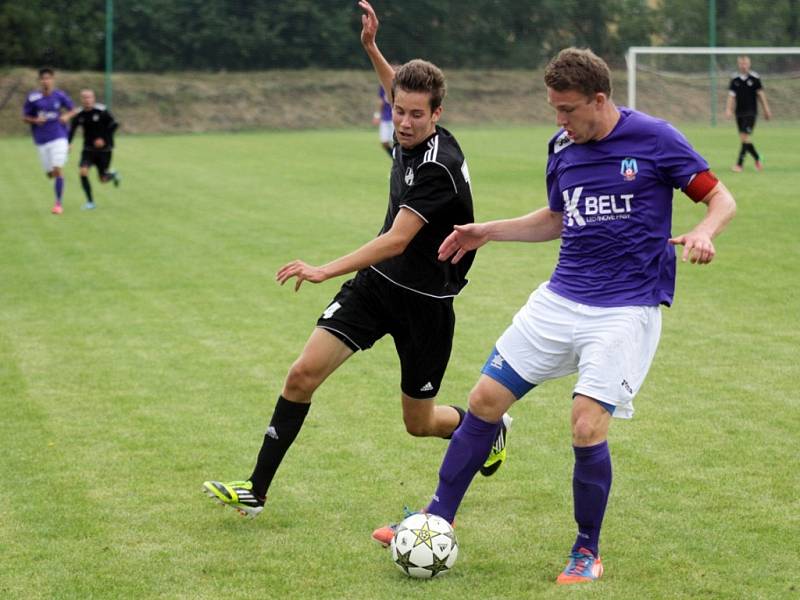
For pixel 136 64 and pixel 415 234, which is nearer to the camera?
pixel 415 234

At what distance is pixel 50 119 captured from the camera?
20375 millimetres

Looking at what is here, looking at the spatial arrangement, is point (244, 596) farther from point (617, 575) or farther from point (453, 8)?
point (453, 8)

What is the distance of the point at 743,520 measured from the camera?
556cm

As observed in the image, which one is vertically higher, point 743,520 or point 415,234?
point 415,234

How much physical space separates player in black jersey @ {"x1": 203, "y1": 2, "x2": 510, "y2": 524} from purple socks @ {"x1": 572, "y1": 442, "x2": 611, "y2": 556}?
119cm

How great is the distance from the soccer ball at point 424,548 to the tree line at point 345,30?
144ft

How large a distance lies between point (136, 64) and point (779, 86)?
25.2 m

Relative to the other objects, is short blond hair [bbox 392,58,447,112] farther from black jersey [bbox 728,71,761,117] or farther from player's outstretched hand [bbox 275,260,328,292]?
black jersey [bbox 728,71,761,117]

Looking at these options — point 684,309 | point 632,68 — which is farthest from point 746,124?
point 684,309

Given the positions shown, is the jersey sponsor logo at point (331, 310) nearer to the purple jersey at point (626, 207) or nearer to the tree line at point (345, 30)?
the purple jersey at point (626, 207)

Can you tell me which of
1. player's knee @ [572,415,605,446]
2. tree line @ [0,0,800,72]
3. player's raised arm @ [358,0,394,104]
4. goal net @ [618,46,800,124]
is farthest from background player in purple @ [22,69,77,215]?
tree line @ [0,0,800,72]

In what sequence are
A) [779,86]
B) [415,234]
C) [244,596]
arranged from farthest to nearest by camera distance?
[779,86] < [415,234] < [244,596]

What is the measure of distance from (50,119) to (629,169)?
17171 mm

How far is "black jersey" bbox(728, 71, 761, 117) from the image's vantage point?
24.8 metres
